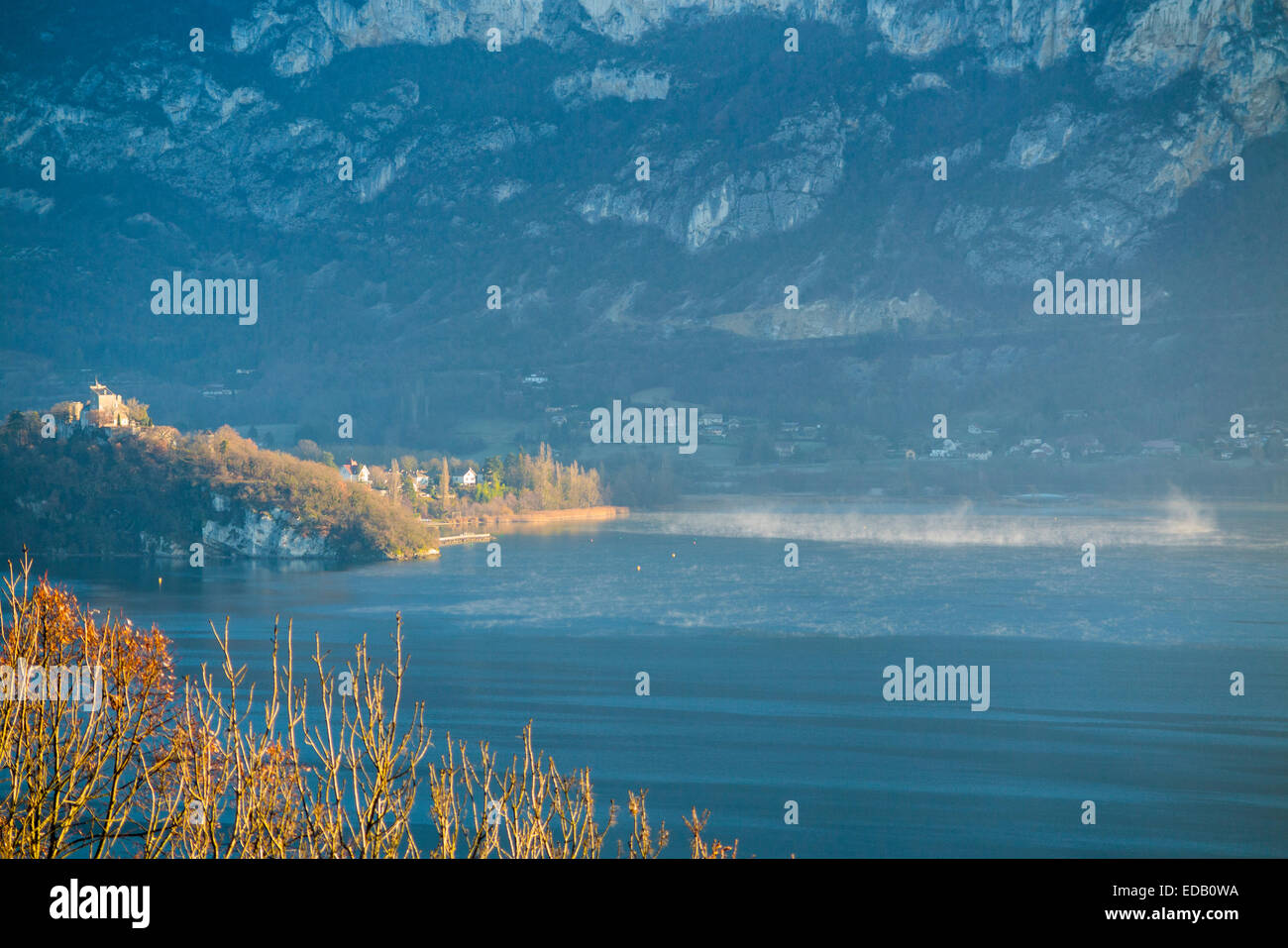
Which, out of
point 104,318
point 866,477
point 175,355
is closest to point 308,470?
point 866,477
